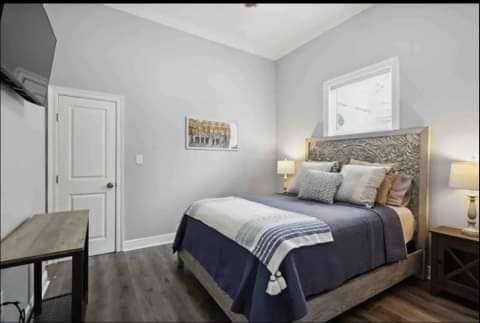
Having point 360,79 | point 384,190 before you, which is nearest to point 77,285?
point 384,190

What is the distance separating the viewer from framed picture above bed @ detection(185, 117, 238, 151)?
11.3 ft

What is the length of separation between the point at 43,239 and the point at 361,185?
2.40 meters

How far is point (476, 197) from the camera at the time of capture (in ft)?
6.41

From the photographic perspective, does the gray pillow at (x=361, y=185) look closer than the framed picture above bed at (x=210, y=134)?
→ Yes

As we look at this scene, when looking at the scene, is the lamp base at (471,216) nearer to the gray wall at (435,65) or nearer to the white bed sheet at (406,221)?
the gray wall at (435,65)

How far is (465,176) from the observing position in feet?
6.02

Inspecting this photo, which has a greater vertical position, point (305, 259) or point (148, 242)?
point (305, 259)

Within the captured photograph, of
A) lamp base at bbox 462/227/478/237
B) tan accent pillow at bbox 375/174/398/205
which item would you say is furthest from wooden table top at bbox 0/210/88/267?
lamp base at bbox 462/227/478/237

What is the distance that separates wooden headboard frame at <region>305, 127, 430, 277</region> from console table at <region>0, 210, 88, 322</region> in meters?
2.70

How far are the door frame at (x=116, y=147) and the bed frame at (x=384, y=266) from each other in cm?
102

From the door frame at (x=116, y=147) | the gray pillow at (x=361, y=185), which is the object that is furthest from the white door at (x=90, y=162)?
the gray pillow at (x=361, y=185)

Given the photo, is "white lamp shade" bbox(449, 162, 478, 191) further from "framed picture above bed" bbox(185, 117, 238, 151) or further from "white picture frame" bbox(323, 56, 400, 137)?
"framed picture above bed" bbox(185, 117, 238, 151)

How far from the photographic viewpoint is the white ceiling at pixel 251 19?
9.41ft

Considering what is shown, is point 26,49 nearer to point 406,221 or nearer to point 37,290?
point 37,290
